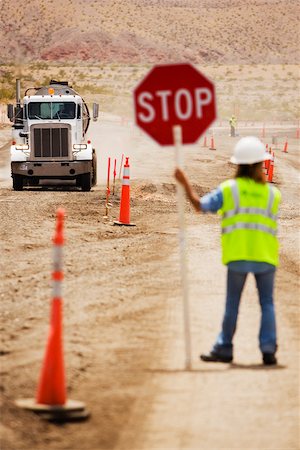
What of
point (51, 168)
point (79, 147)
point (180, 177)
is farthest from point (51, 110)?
point (180, 177)

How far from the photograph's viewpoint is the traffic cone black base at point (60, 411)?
7645mm

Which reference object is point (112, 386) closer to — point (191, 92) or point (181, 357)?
point (181, 357)

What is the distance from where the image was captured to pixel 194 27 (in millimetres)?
157375

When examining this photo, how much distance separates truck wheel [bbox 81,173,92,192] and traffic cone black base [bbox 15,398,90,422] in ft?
70.5

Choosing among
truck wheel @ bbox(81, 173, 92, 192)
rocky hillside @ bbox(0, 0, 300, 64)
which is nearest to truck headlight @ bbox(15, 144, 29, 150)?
truck wheel @ bbox(81, 173, 92, 192)

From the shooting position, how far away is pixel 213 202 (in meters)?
9.16

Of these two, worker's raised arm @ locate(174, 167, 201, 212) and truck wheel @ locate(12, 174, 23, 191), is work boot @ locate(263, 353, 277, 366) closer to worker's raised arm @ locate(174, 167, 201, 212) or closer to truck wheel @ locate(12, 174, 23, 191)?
worker's raised arm @ locate(174, 167, 201, 212)

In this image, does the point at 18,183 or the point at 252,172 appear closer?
the point at 252,172

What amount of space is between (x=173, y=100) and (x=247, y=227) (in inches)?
47.7

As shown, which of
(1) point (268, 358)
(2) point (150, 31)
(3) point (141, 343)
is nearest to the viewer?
(1) point (268, 358)

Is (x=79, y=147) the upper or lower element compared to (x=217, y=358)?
upper

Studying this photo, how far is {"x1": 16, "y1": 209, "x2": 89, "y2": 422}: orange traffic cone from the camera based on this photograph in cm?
766

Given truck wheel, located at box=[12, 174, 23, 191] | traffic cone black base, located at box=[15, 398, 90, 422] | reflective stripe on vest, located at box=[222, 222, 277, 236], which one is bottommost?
truck wheel, located at box=[12, 174, 23, 191]

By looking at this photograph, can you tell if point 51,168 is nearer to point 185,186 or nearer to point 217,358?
point 217,358
